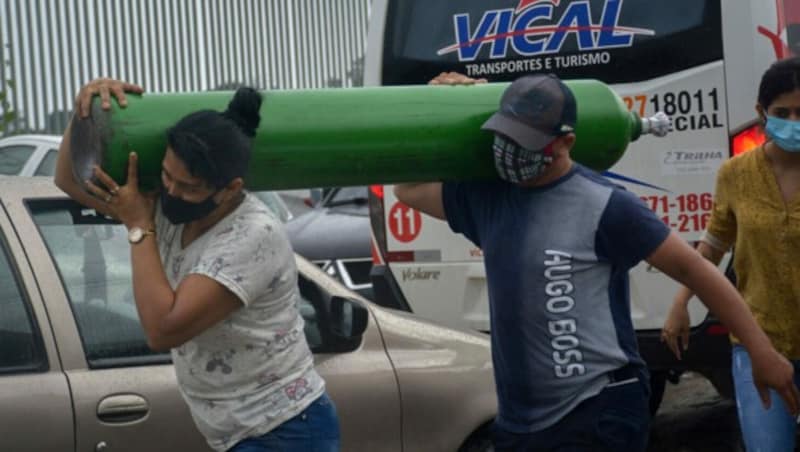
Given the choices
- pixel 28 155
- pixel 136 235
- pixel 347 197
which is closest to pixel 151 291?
pixel 136 235

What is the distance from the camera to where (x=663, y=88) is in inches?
279

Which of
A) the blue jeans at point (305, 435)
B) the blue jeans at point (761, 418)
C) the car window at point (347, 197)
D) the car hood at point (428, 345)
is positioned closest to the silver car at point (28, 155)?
the car window at point (347, 197)

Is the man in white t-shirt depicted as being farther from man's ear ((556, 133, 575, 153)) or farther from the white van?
the white van

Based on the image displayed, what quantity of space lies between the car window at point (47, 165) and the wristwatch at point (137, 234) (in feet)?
28.7

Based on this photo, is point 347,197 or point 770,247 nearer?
point 770,247

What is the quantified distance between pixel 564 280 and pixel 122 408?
5.29 feet

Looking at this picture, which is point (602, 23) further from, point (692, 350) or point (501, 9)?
point (692, 350)

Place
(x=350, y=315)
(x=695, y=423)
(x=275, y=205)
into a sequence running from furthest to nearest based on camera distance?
(x=275, y=205) → (x=695, y=423) → (x=350, y=315)

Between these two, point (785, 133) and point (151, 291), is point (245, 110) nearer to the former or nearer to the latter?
point (151, 291)

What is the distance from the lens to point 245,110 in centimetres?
362

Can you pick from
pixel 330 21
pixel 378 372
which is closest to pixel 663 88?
pixel 378 372

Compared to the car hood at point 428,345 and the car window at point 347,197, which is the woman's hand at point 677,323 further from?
the car window at point 347,197

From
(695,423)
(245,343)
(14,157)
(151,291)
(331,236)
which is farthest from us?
(14,157)

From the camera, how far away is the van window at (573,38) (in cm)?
706
